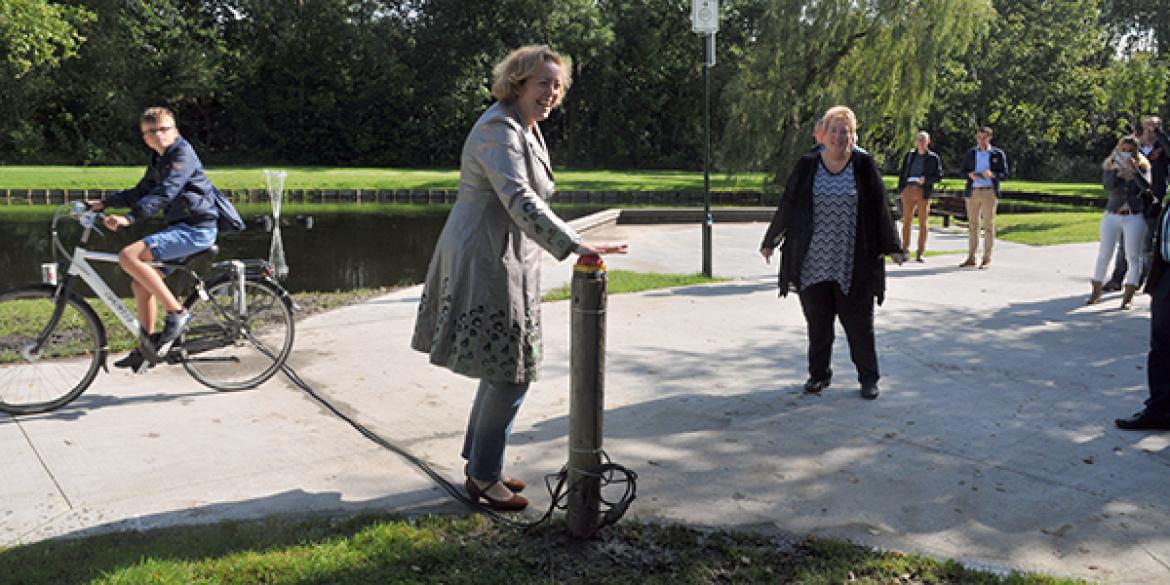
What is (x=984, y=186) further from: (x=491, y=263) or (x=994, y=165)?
(x=491, y=263)

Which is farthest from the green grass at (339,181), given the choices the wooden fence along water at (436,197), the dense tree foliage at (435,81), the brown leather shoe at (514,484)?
the brown leather shoe at (514,484)

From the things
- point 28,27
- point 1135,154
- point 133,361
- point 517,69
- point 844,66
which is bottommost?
point 133,361

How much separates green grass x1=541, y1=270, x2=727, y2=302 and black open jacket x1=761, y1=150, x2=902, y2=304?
12.4 ft

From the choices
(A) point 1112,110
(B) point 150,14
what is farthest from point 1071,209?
(B) point 150,14

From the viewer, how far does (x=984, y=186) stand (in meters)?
11.9

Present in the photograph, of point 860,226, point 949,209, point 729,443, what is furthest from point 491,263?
point 949,209

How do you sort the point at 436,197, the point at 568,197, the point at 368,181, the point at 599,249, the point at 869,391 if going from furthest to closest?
the point at 368,181
the point at 568,197
the point at 436,197
the point at 869,391
the point at 599,249

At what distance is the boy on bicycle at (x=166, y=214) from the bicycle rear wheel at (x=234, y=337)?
0.20m

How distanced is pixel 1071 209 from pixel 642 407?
2522cm

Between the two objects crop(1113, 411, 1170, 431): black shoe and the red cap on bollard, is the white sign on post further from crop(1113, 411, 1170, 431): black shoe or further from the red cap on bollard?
the red cap on bollard

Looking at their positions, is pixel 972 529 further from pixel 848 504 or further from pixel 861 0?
pixel 861 0

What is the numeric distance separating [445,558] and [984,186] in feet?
33.7

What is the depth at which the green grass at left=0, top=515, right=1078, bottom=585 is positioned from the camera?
3314 mm

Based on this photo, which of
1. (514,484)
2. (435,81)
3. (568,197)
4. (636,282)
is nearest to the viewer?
(514,484)
